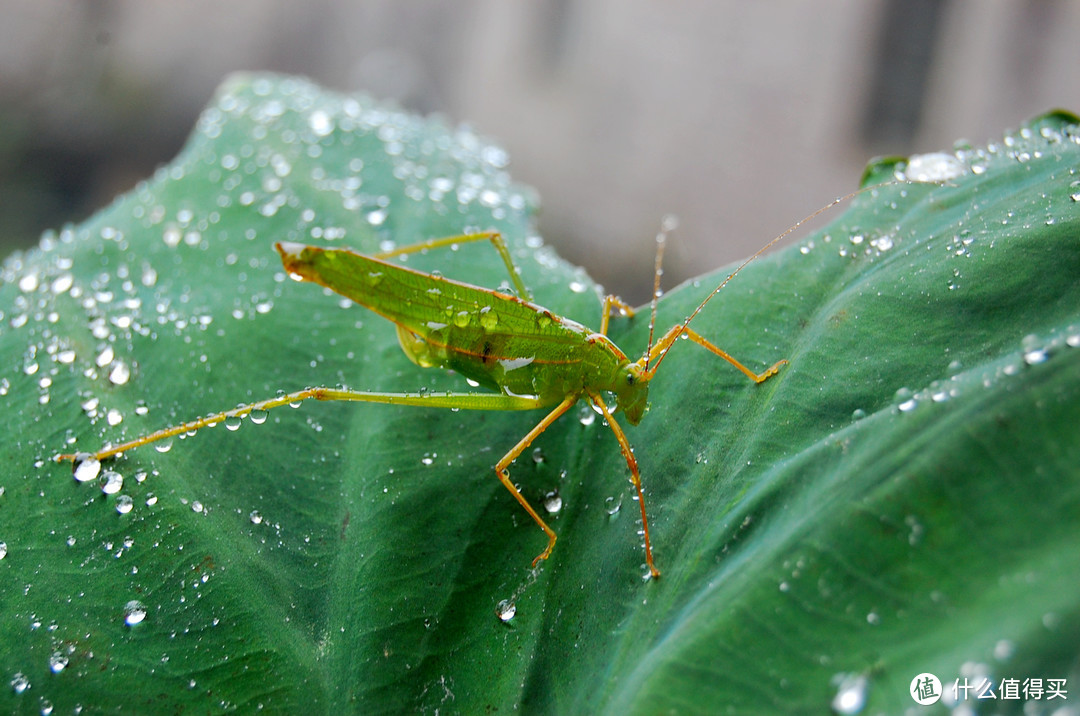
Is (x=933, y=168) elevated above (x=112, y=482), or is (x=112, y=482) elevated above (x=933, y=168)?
(x=933, y=168)

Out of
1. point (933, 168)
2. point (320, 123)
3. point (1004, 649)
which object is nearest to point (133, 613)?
point (1004, 649)

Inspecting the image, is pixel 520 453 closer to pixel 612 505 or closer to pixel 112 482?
pixel 612 505

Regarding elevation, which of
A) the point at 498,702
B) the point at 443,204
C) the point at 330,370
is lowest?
the point at 498,702

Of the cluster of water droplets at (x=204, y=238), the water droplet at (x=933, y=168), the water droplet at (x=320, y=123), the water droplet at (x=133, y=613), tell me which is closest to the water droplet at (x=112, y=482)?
the cluster of water droplets at (x=204, y=238)

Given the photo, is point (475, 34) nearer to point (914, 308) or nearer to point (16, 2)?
point (16, 2)

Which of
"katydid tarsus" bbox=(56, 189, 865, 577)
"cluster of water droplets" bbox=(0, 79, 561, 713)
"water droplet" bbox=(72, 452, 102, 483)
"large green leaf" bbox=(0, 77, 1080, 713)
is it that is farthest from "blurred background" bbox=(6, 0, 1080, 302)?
"water droplet" bbox=(72, 452, 102, 483)

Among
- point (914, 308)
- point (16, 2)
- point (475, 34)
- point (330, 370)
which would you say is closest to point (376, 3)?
point (475, 34)

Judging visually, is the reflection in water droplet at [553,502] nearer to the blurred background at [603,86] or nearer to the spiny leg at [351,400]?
the spiny leg at [351,400]
